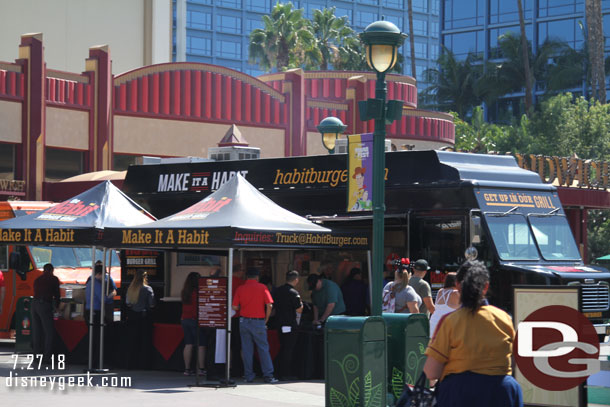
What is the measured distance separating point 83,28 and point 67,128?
11684mm

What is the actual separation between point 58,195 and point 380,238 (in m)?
21.4

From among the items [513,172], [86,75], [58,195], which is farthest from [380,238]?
[86,75]

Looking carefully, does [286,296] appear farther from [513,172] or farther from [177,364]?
[513,172]

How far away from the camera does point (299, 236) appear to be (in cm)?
1555

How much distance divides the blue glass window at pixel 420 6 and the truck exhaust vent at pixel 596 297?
123m

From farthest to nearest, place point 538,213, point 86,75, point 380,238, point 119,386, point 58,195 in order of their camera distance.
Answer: point 86,75
point 58,195
point 538,213
point 119,386
point 380,238

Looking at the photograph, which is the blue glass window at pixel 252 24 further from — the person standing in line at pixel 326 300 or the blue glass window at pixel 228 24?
the person standing in line at pixel 326 300

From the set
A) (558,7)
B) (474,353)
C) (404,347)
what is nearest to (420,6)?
(558,7)

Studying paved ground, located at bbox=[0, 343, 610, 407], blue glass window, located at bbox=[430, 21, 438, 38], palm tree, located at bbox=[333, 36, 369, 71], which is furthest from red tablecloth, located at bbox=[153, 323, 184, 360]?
blue glass window, located at bbox=[430, 21, 438, 38]

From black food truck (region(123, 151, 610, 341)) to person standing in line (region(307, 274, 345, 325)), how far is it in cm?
128

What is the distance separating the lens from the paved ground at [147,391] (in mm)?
12562

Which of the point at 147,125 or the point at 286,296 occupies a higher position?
the point at 147,125

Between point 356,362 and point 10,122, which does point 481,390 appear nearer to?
point 356,362

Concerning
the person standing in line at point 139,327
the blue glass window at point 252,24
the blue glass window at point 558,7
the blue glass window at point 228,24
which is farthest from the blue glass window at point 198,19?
the person standing in line at point 139,327
